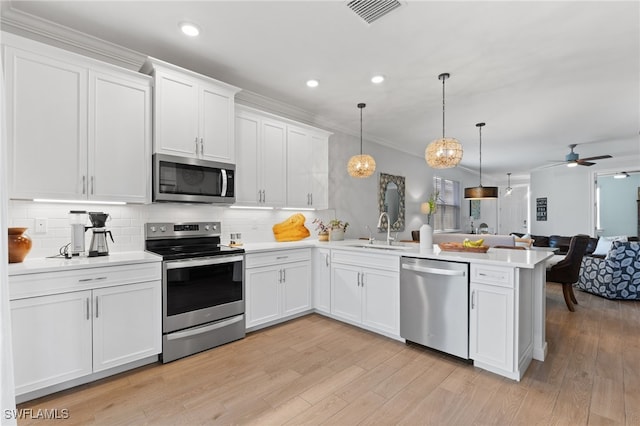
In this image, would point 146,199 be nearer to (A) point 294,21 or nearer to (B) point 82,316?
(B) point 82,316

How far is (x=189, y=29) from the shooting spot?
2.42 metres

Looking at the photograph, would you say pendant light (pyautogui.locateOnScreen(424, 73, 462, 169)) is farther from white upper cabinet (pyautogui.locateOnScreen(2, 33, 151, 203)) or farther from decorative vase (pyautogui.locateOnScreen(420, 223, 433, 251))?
white upper cabinet (pyautogui.locateOnScreen(2, 33, 151, 203))

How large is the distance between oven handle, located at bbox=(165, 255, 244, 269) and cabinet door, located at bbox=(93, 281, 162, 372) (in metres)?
0.18

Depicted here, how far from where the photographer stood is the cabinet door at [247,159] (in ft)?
11.2

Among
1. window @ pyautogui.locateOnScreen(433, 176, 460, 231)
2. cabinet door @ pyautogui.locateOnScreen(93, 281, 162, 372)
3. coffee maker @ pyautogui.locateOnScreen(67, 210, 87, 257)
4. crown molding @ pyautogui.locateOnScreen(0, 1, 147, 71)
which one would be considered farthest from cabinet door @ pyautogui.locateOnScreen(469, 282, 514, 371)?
window @ pyautogui.locateOnScreen(433, 176, 460, 231)

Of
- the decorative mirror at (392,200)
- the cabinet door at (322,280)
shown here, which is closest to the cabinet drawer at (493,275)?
the cabinet door at (322,280)

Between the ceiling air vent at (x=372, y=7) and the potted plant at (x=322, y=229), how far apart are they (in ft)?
8.56

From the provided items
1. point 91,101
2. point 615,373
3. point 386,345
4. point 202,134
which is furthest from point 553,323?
point 91,101

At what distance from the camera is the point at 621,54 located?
2.76 m

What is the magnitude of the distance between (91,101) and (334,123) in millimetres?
3242

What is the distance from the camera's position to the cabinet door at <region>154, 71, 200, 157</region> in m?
2.71

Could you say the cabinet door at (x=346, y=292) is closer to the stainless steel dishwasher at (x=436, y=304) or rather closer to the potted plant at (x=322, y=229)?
the stainless steel dishwasher at (x=436, y=304)

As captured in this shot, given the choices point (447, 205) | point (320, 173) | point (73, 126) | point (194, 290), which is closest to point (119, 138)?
point (73, 126)

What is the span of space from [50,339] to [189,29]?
2.47m
